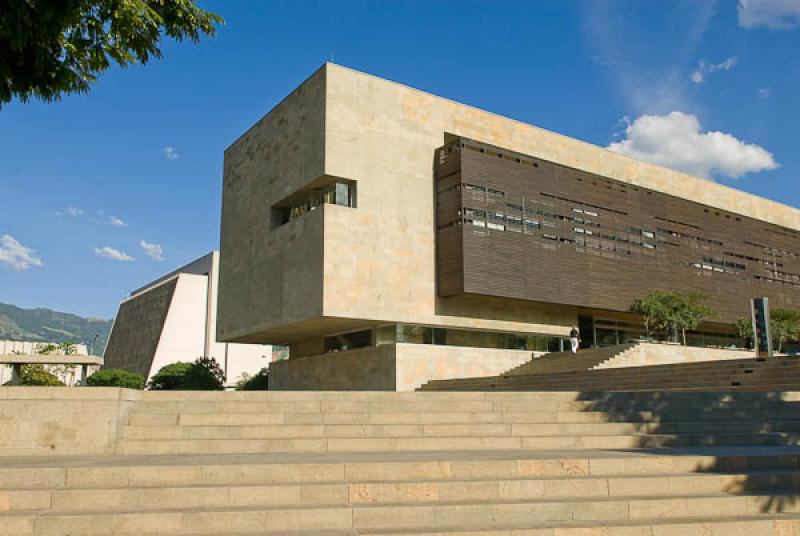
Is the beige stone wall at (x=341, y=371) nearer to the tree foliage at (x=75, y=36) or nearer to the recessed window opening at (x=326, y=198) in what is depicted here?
the recessed window opening at (x=326, y=198)

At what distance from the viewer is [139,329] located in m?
77.7

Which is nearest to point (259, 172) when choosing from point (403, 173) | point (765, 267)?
point (403, 173)

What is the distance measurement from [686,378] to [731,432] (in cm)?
935

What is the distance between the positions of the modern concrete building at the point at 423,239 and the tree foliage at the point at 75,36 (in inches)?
814

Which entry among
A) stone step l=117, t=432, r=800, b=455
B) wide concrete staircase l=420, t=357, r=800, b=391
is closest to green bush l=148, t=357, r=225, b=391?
wide concrete staircase l=420, t=357, r=800, b=391

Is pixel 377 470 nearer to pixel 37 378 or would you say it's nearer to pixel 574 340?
pixel 574 340

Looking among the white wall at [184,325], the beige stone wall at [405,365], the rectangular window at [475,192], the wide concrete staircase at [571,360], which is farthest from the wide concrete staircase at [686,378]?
the white wall at [184,325]

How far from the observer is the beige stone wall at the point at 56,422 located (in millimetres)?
9336

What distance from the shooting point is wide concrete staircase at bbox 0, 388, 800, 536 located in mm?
6258

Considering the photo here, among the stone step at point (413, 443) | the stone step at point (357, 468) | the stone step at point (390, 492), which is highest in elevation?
the stone step at point (413, 443)

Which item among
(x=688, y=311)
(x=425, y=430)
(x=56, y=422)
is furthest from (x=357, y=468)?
(x=688, y=311)

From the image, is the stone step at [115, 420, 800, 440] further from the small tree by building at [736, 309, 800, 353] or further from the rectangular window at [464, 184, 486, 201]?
the small tree by building at [736, 309, 800, 353]

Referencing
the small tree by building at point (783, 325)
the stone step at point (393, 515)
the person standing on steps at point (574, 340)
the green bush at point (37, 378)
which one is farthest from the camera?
the green bush at point (37, 378)

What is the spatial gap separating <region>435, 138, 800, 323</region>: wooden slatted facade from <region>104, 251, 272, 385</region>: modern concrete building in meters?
44.2
